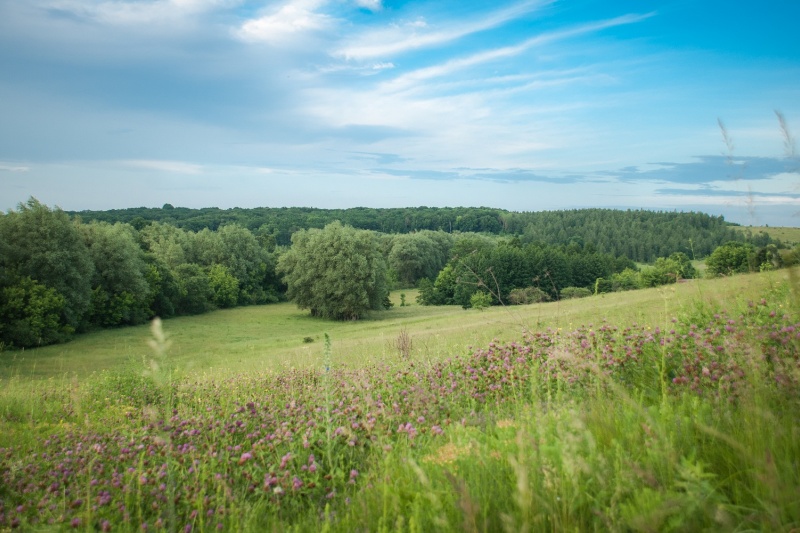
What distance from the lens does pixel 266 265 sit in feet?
246

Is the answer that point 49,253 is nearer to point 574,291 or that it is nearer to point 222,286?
point 222,286

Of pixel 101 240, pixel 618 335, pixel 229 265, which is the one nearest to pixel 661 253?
pixel 229 265

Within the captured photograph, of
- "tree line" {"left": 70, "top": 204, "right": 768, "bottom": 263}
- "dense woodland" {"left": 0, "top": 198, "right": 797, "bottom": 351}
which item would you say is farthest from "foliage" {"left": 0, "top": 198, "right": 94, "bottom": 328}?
"tree line" {"left": 70, "top": 204, "right": 768, "bottom": 263}

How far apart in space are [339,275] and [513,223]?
108342 millimetres

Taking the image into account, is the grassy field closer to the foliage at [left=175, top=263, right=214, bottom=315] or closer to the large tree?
the large tree

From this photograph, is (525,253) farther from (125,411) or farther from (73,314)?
(125,411)

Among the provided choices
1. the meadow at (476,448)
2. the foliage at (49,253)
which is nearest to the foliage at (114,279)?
the foliage at (49,253)

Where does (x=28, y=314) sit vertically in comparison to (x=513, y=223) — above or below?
below

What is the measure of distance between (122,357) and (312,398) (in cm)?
3049

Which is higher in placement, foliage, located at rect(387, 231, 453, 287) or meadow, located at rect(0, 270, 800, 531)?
meadow, located at rect(0, 270, 800, 531)

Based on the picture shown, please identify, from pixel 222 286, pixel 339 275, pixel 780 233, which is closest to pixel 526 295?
pixel 780 233

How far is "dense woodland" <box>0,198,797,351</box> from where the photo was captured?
3650 centimetres

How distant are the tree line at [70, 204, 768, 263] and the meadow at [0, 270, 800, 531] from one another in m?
82.9

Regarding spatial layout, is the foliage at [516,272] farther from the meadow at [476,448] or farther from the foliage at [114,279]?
the meadow at [476,448]
